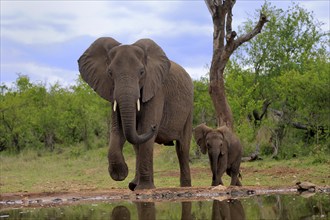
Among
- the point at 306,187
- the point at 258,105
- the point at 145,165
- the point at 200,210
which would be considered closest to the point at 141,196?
the point at 145,165

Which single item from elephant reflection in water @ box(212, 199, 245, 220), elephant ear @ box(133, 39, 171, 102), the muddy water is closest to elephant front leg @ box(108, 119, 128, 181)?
elephant ear @ box(133, 39, 171, 102)

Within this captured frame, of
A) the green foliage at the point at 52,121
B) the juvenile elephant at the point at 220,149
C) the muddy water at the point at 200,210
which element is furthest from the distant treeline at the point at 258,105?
the muddy water at the point at 200,210

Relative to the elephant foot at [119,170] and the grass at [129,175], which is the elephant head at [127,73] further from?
the grass at [129,175]

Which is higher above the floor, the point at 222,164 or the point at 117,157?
the point at 117,157

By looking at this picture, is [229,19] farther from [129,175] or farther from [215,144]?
[215,144]

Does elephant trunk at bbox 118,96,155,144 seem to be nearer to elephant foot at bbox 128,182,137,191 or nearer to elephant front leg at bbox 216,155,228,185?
elephant foot at bbox 128,182,137,191

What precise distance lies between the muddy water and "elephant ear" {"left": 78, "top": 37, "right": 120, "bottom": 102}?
224 centimetres

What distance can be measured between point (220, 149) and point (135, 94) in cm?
322

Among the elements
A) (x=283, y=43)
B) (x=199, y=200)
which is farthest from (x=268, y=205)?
(x=283, y=43)

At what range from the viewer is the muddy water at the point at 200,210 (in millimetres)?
7249

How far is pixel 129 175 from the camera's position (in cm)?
2111

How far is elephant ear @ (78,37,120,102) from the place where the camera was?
446 inches

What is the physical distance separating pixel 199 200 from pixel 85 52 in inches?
156

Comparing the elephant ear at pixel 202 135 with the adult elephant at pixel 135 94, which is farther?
the elephant ear at pixel 202 135
